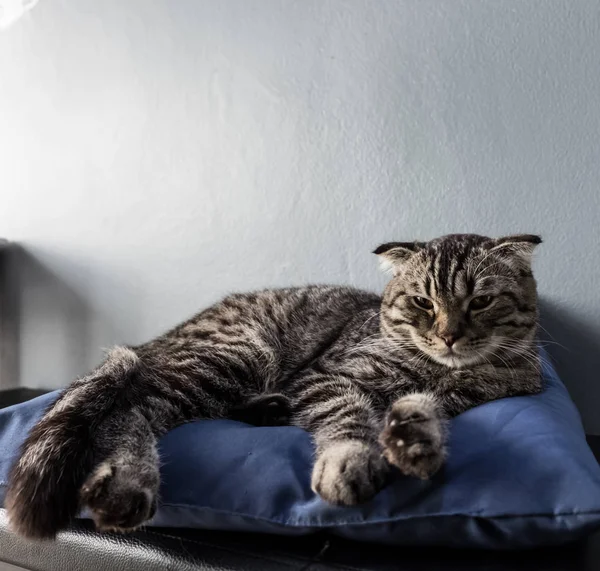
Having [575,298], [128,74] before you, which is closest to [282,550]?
[575,298]

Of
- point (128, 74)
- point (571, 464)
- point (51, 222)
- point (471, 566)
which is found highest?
point (128, 74)

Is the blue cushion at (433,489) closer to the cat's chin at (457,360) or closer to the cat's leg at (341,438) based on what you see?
the cat's leg at (341,438)

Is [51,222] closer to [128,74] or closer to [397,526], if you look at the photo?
[128,74]

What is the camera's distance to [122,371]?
1.23m

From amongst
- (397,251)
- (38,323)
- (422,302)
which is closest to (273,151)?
(397,251)

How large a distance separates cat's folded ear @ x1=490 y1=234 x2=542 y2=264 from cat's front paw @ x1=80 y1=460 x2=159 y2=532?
3.13ft

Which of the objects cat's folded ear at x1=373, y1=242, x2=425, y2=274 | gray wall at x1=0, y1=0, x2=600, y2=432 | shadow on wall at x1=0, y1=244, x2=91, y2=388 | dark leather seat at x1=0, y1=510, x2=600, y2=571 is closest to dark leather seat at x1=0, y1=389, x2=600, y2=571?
dark leather seat at x1=0, y1=510, x2=600, y2=571

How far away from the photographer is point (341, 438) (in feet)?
3.56

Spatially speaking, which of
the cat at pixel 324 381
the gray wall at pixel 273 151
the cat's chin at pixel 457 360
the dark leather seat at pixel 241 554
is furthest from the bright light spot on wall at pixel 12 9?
the cat's chin at pixel 457 360

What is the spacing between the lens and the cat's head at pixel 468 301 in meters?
1.26

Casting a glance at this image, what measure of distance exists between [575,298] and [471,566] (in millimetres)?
1177

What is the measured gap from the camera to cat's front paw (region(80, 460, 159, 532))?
876mm

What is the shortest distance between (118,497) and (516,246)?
1041 millimetres

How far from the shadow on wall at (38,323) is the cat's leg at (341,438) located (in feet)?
5.51
